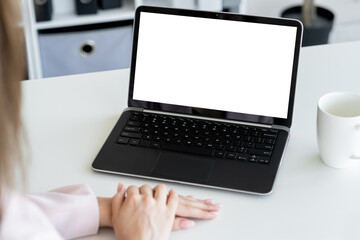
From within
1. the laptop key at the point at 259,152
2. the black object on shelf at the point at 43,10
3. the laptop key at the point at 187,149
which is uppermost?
the laptop key at the point at 259,152

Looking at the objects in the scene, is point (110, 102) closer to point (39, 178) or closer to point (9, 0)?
point (39, 178)

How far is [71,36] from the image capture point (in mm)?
2301

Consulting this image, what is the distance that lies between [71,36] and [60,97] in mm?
1040

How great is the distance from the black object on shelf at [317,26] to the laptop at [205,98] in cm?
149

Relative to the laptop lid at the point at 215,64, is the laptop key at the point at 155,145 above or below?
below

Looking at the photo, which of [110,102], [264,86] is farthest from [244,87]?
[110,102]

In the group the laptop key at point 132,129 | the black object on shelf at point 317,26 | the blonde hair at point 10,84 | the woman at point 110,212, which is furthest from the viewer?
the black object on shelf at point 317,26

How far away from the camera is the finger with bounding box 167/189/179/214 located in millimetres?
974

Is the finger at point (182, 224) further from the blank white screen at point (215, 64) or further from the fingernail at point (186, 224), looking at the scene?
the blank white screen at point (215, 64)

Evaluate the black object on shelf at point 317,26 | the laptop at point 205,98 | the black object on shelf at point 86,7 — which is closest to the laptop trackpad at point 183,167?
the laptop at point 205,98

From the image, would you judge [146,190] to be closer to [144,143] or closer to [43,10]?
[144,143]

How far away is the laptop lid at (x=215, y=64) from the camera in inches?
44.3

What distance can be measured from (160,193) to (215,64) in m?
0.30

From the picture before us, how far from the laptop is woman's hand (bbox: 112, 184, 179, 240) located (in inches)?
2.4
